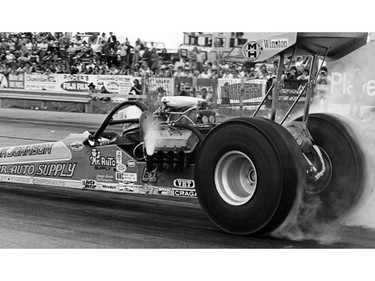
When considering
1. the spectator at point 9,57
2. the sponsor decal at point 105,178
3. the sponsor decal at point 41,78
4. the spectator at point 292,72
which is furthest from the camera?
the spectator at point 9,57

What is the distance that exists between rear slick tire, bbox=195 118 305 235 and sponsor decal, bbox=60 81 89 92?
Result: 52.9 ft

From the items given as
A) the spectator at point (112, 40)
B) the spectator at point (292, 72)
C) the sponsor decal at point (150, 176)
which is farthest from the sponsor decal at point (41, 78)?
the sponsor decal at point (150, 176)

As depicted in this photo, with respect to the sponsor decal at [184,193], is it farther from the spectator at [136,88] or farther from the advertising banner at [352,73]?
the spectator at [136,88]

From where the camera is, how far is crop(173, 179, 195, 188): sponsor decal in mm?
6804

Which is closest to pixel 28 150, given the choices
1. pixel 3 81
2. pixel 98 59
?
pixel 98 59

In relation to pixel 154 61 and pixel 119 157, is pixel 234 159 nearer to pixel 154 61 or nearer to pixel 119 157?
pixel 119 157

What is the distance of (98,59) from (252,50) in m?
16.2

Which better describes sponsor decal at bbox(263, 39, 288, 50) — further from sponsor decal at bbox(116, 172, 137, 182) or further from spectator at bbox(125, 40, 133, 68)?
spectator at bbox(125, 40, 133, 68)

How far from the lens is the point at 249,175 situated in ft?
20.2

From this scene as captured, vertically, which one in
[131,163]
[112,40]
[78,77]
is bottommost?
[131,163]

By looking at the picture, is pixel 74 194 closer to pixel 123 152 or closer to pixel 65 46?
pixel 123 152

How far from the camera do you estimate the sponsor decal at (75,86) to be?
21828 millimetres

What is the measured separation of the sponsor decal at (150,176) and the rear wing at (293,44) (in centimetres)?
160

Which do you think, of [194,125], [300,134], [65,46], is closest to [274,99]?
[300,134]
